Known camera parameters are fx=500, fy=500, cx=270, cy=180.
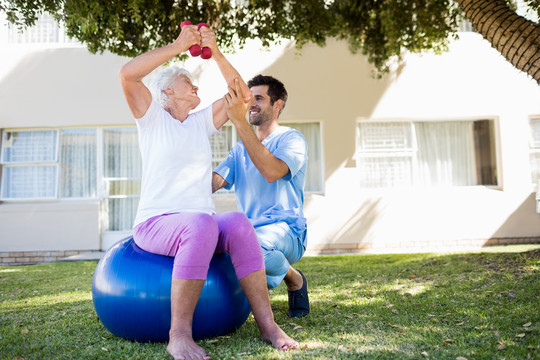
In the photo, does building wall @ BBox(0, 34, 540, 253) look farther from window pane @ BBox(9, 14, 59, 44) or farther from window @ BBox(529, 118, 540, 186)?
window pane @ BBox(9, 14, 59, 44)

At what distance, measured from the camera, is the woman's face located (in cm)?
325

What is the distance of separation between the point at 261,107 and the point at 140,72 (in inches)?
47.0

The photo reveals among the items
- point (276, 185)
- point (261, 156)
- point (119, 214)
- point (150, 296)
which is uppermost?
point (261, 156)

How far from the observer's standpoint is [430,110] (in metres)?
9.56

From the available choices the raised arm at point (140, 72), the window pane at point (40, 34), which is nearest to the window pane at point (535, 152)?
the raised arm at point (140, 72)

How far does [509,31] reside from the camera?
186 inches

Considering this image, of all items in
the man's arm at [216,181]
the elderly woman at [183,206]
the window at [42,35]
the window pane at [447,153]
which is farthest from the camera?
the window pane at [447,153]

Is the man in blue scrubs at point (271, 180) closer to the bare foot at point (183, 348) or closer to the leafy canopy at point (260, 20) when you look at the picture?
the bare foot at point (183, 348)

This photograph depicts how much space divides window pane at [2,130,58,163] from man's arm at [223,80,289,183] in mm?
7498

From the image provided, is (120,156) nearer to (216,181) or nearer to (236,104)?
(216,181)

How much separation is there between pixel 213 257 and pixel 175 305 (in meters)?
0.43

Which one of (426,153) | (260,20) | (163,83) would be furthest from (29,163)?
(426,153)

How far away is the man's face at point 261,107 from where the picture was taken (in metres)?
3.86

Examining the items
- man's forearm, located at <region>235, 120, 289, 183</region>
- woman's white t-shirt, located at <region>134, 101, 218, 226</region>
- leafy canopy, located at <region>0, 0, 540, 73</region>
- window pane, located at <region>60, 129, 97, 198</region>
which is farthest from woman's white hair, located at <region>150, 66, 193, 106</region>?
window pane, located at <region>60, 129, 97, 198</region>
